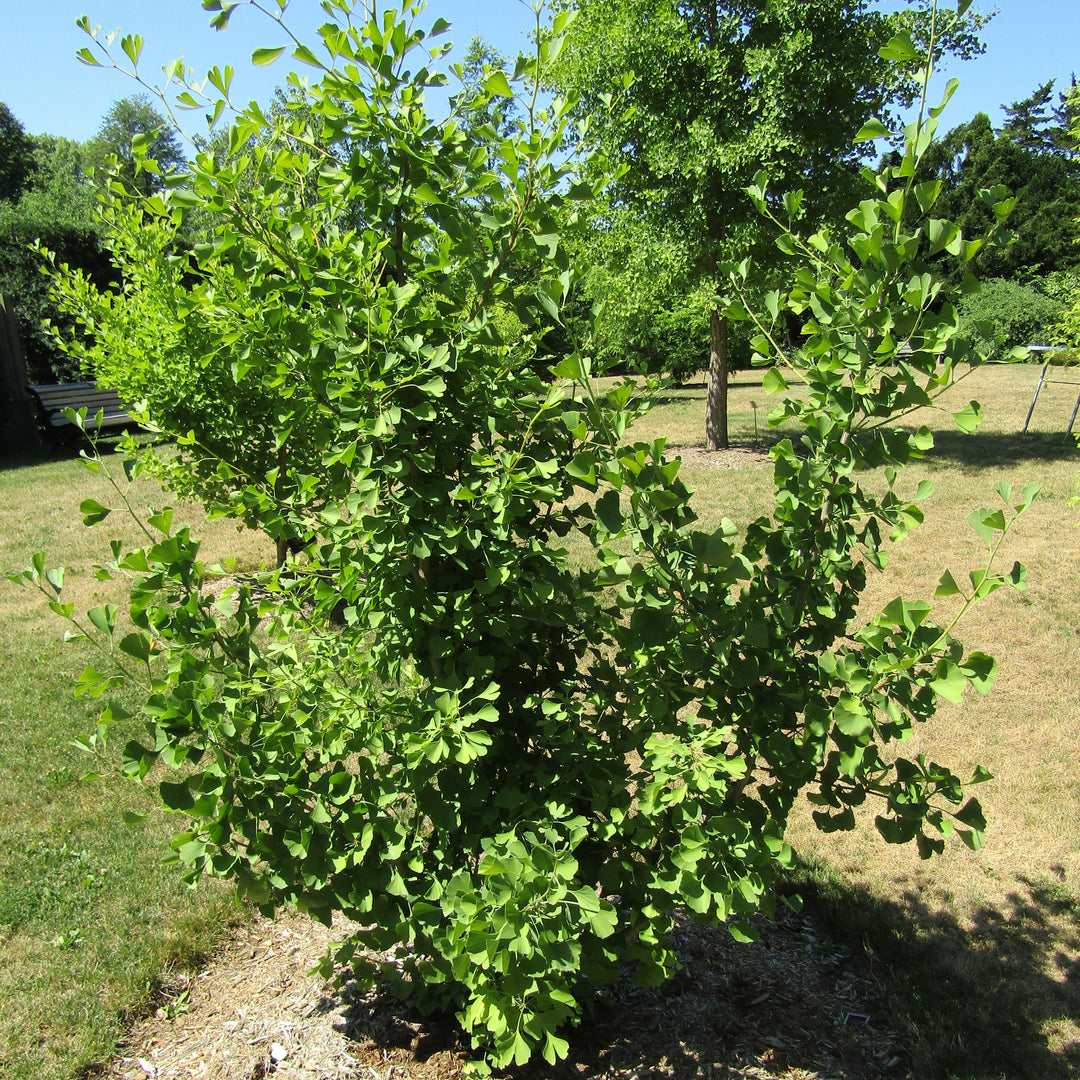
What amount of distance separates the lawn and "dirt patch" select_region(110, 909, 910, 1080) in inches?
5.7

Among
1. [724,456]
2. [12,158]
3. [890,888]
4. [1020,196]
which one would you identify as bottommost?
[724,456]

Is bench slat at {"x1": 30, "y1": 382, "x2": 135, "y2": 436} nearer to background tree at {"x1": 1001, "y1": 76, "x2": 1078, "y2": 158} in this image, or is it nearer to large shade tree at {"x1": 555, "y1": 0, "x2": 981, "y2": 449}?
large shade tree at {"x1": 555, "y1": 0, "x2": 981, "y2": 449}

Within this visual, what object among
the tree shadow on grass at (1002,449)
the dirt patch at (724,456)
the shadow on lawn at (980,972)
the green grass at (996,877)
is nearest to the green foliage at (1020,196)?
the tree shadow on grass at (1002,449)

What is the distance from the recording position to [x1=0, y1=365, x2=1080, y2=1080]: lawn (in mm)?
2725

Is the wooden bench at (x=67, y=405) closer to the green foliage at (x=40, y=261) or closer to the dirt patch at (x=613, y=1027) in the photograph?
the green foliage at (x=40, y=261)

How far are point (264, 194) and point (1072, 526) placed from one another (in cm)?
928

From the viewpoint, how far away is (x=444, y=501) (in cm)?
199

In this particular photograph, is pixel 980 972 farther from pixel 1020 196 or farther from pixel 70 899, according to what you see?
pixel 1020 196

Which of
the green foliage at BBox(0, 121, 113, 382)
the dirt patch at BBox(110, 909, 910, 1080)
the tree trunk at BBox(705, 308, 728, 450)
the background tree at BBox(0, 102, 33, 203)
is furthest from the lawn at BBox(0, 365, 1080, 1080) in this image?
the background tree at BBox(0, 102, 33, 203)

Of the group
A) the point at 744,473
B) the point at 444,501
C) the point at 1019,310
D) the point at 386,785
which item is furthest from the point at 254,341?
the point at 1019,310

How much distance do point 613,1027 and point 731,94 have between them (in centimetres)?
1000

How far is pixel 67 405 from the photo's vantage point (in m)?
16.1

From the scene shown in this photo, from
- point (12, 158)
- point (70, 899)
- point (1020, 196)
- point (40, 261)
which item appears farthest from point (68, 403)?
point (1020, 196)

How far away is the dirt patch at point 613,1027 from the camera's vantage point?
2402mm
